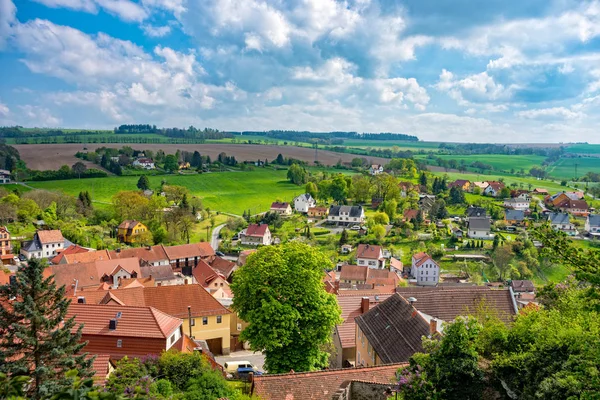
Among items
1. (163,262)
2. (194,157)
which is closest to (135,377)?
(163,262)

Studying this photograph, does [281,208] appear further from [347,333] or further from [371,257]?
[347,333]

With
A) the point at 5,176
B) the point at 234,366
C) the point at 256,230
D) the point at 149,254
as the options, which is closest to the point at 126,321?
the point at 234,366

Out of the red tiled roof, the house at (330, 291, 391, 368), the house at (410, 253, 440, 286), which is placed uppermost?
the red tiled roof

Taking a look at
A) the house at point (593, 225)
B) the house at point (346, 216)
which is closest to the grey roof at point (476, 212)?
the house at point (593, 225)

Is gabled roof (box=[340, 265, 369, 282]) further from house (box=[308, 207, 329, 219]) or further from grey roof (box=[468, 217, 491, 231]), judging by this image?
house (box=[308, 207, 329, 219])

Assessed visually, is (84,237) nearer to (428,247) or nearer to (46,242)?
(46,242)

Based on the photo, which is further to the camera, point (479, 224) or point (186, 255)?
point (479, 224)

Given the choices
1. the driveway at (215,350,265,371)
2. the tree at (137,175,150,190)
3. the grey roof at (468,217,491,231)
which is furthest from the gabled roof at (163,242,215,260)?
the grey roof at (468,217,491,231)
